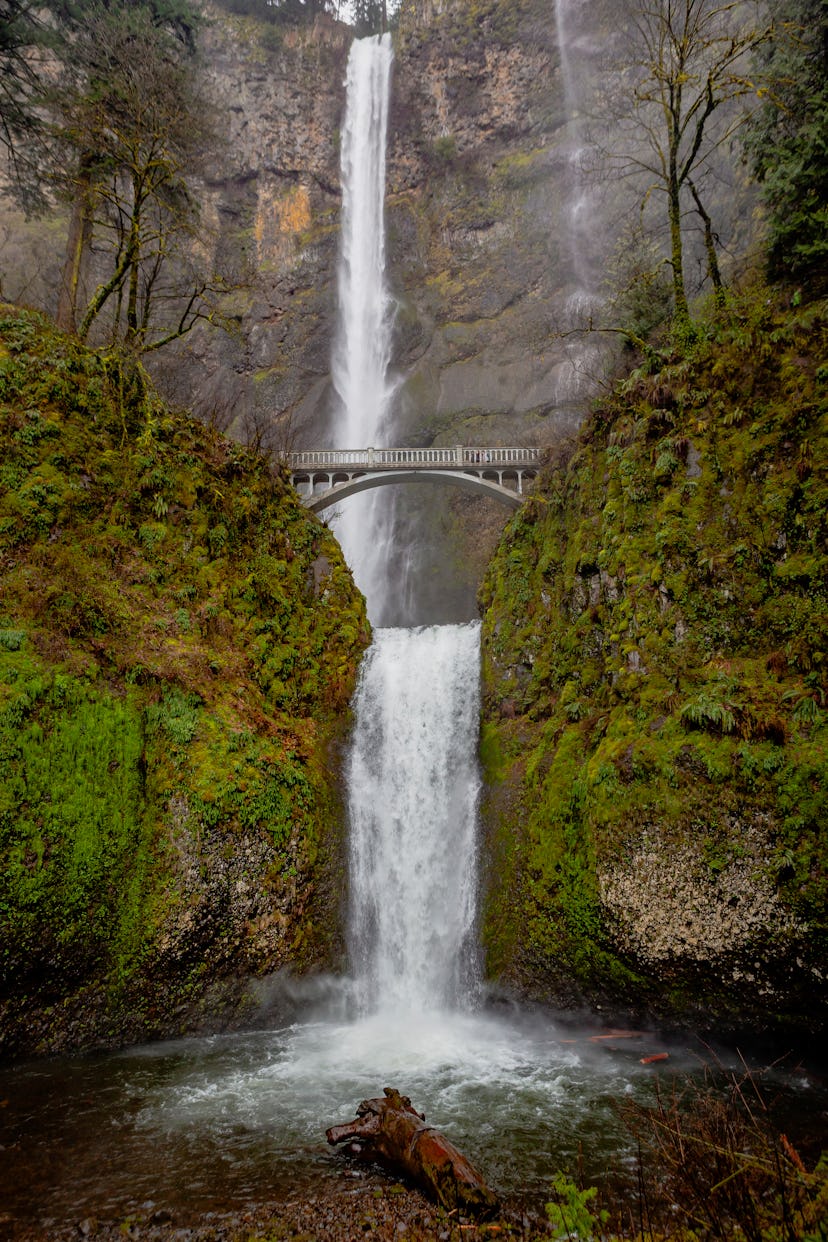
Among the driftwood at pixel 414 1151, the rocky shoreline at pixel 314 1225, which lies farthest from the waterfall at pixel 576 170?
the rocky shoreline at pixel 314 1225

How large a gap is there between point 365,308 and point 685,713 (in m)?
36.7

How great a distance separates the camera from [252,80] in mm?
43562

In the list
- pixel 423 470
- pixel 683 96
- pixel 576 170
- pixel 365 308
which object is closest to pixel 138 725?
pixel 423 470

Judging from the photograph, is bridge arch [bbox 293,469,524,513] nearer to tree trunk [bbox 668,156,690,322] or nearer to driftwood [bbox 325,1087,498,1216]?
tree trunk [bbox 668,156,690,322]

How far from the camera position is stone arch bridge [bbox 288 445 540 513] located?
28.7 m

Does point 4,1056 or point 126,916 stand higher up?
point 126,916

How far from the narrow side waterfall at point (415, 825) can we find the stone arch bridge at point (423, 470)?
14943mm

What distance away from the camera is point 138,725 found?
32.5 ft

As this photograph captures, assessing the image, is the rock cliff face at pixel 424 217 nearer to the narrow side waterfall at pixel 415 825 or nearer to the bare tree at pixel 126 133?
the bare tree at pixel 126 133

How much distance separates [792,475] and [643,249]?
19.9m

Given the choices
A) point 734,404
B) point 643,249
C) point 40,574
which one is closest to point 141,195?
point 40,574

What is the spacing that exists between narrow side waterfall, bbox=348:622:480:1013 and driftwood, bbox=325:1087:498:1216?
4774 mm

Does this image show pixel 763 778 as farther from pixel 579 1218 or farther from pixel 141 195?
pixel 141 195

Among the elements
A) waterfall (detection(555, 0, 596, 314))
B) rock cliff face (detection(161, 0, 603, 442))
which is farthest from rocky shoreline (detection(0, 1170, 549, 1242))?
waterfall (detection(555, 0, 596, 314))
